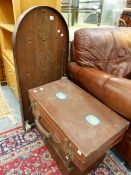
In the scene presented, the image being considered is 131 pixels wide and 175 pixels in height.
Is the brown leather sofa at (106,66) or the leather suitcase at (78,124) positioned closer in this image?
the leather suitcase at (78,124)

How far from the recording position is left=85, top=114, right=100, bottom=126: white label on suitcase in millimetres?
830

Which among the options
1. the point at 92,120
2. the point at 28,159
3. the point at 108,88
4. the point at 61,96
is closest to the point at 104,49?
the point at 108,88

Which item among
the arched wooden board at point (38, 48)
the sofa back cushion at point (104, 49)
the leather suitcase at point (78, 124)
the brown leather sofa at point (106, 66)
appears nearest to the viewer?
the leather suitcase at point (78, 124)

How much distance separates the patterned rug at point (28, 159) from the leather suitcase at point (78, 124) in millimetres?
243

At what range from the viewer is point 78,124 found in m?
0.81

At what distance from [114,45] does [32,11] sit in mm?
786

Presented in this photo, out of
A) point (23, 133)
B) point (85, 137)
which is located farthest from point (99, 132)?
point (23, 133)

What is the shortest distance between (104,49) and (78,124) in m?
0.81

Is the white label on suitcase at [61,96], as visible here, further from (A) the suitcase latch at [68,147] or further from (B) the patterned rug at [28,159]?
(B) the patterned rug at [28,159]

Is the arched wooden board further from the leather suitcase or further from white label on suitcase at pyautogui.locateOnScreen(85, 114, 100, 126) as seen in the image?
white label on suitcase at pyautogui.locateOnScreen(85, 114, 100, 126)

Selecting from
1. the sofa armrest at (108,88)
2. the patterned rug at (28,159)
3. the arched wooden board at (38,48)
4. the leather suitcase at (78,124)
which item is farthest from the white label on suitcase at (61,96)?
the patterned rug at (28,159)

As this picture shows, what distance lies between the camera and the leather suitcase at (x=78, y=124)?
73 cm

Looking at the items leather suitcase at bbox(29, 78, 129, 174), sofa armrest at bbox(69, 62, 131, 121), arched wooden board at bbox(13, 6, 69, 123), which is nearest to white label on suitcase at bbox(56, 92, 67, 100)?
leather suitcase at bbox(29, 78, 129, 174)

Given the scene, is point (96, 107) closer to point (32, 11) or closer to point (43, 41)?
point (43, 41)
